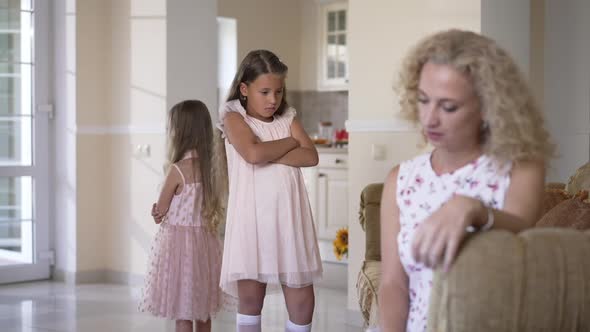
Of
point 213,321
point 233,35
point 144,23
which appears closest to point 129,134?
point 144,23

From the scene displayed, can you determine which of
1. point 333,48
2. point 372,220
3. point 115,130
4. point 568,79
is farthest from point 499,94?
point 333,48

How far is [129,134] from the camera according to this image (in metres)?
5.88

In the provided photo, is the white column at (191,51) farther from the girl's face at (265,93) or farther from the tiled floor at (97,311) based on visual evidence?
the girl's face at (265,93)

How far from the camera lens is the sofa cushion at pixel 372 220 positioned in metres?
3.67

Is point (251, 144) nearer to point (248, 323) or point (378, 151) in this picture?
point (248, 323)

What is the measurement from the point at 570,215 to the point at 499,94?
1583 millimetres

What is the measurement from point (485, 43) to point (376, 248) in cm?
235

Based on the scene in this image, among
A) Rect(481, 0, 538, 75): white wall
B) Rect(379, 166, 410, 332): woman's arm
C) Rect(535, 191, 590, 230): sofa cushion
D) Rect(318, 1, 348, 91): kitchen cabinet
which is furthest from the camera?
Rect(318, 1, 348, 91): kitchen cabinet

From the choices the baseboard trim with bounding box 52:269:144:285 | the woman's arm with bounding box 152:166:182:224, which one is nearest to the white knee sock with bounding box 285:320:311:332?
the woman's arm with bounding box 152:166:182:224

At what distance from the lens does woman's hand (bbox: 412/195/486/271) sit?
1.23m

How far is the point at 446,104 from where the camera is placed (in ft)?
4.55

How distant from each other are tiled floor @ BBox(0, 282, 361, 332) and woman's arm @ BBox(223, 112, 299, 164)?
1579 millimetres

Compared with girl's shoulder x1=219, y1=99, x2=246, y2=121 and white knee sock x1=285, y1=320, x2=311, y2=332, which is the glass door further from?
white knee sock x1=285, y1=320, x2=311, y2=332

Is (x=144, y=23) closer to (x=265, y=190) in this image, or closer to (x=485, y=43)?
(x=265, y=190)
